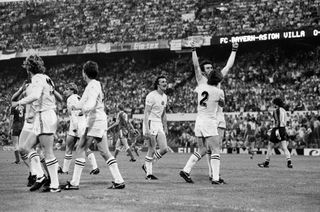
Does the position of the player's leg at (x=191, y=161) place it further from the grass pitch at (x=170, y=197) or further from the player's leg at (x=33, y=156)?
the player's leg at (x=33, y=156)

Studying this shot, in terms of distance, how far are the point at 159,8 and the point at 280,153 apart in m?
22.6

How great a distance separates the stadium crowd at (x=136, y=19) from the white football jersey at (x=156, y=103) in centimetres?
2812

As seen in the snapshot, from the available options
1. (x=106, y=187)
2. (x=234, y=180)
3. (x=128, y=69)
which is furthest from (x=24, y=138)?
(x=128, y=69)

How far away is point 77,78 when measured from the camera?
50.1 meters

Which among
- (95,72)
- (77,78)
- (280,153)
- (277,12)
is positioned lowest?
(280,153)

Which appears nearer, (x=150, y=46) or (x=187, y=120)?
(x=187, y=120)

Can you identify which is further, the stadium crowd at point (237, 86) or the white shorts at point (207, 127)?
the stadium crowd at point (237, 86)

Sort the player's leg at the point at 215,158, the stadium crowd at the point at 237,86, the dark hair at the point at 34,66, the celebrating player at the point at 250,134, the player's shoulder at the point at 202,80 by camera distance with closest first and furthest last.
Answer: the dark hair at the point at 34,66 → the player's leg at the point at 215,158 → the player's shoulder at the point at 202,80 → the celebrating player at the point at 250,134 → the stadium crowd at the point at 237,86

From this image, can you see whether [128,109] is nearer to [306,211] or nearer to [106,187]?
[106,187]

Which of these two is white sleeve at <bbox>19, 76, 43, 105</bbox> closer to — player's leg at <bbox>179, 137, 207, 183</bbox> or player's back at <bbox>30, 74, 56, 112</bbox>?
player's back at <bbox>30, 74, 56, 112</bbox>

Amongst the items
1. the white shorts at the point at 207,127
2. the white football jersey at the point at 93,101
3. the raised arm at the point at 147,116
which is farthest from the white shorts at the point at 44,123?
the raised arm at the point at 147,116

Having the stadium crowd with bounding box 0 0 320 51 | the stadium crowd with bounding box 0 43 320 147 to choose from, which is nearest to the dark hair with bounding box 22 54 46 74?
the stadium crowd with bounding box 0 43 320 147

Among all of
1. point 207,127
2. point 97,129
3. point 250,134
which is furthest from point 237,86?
point 97,129

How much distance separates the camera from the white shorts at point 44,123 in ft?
29.8
